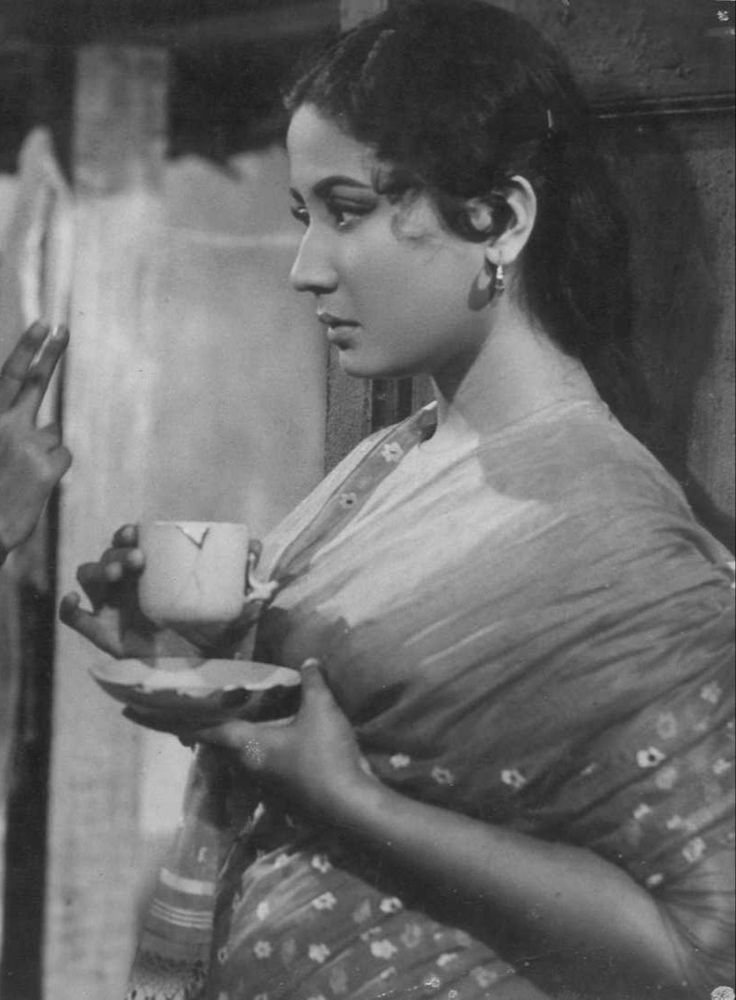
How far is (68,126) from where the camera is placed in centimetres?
130

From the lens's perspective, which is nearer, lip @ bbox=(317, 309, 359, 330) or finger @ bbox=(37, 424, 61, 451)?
lip @ bbox=(317, 309, 359, 330)

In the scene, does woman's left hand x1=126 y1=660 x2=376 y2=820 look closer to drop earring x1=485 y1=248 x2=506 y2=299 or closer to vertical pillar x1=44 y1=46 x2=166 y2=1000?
vertical pillar x1=44 y1=46 x2=166 y2=1000

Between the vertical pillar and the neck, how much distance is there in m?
0.35

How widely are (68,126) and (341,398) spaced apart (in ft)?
1.32

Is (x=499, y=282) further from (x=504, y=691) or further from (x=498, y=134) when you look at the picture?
(x=504, y=691)

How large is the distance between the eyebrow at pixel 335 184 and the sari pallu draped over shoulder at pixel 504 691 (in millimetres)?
261

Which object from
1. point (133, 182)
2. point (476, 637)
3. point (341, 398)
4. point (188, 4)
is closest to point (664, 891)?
point (476, 637)

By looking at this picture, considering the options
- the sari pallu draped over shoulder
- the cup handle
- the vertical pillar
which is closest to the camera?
the sari pallu draped over shoulder

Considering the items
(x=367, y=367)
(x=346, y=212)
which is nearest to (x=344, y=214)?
(x=346, y=212)

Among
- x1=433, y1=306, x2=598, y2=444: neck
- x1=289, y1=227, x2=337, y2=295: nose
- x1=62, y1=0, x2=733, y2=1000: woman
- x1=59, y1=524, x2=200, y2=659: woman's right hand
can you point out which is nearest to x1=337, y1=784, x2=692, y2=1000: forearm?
x1=62, y1=0, x2=733, y2=1000: woman

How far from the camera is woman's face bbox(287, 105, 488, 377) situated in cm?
113

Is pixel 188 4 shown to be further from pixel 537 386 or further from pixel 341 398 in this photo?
pixel 537 386

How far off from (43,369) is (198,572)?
324mm

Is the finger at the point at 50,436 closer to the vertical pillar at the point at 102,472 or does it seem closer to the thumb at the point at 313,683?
the vertical pillar at the point at 102,472
